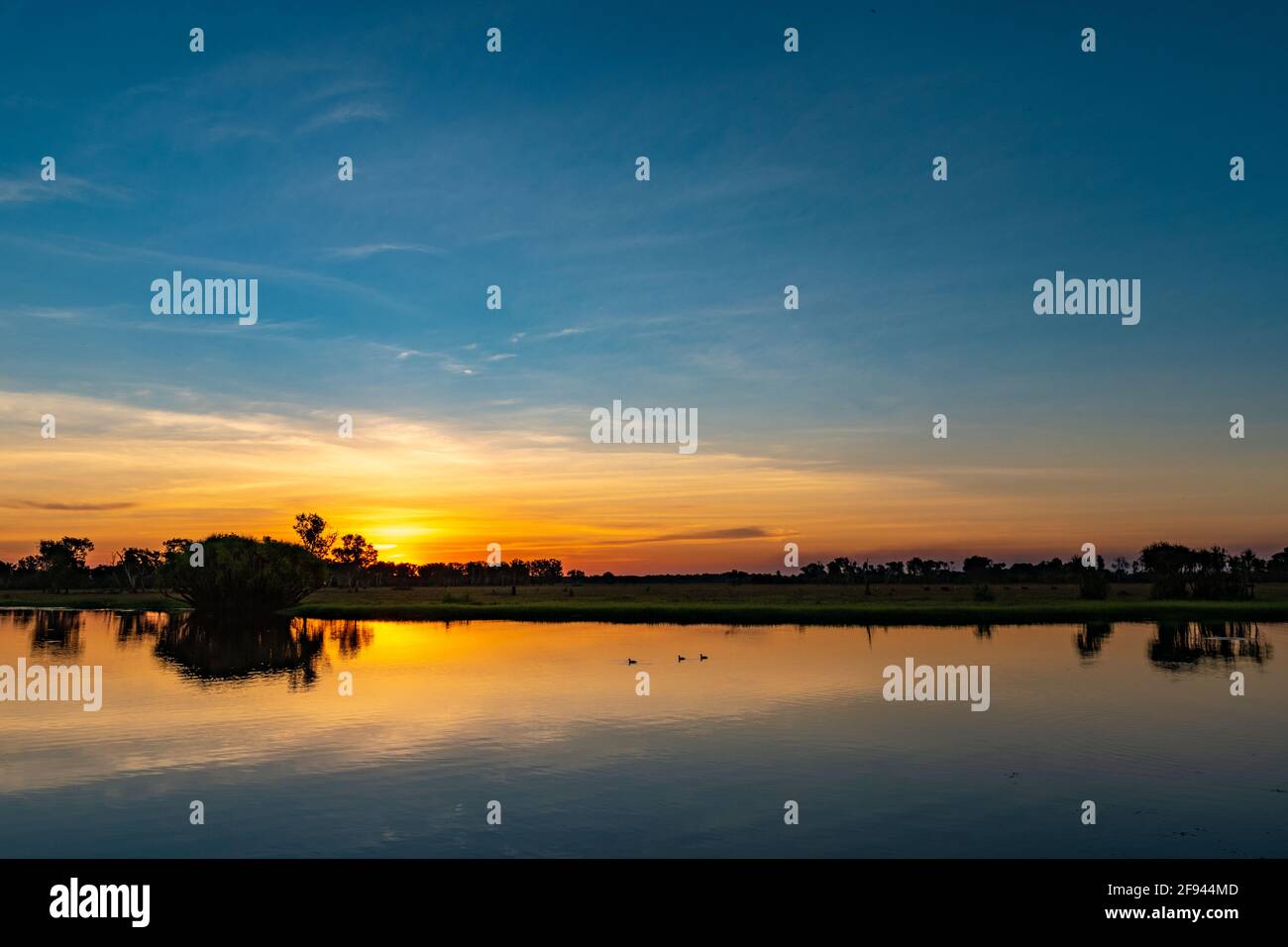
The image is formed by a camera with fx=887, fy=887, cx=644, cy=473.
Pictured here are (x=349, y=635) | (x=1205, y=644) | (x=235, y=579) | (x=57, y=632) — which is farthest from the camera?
(x=235, y=579)

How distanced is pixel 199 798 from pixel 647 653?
110 ft

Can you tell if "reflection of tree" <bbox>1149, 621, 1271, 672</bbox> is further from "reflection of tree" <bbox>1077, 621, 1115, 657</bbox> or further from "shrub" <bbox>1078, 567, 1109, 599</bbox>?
"shrub" <bbox>1078, 567, 1109, 599</bbox>

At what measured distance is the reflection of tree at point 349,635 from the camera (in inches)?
2402

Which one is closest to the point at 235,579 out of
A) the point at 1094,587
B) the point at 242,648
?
the point at 242,648

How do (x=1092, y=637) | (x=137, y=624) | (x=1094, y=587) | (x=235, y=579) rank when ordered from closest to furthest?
1. (x=1092, y=637)
2. (x=137, y=624)
3. (x=235, y=579)
4. (x=1094, y=587)

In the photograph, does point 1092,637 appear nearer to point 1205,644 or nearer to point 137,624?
point 1205,644

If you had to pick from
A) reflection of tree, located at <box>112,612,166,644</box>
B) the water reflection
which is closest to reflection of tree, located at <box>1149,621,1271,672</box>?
the water reflection

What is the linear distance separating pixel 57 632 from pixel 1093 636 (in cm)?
8120

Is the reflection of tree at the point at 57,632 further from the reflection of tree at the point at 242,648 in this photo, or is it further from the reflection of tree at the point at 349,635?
the reflection of tree at the point at 349,635

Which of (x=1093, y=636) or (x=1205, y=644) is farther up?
(x=1205, y=644)

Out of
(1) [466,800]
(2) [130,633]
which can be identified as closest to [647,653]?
(1) [466,800]

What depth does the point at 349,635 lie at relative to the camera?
238ft

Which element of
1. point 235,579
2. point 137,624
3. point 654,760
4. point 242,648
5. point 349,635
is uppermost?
point 235,579

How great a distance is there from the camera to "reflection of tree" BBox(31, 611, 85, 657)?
59.3 meters
